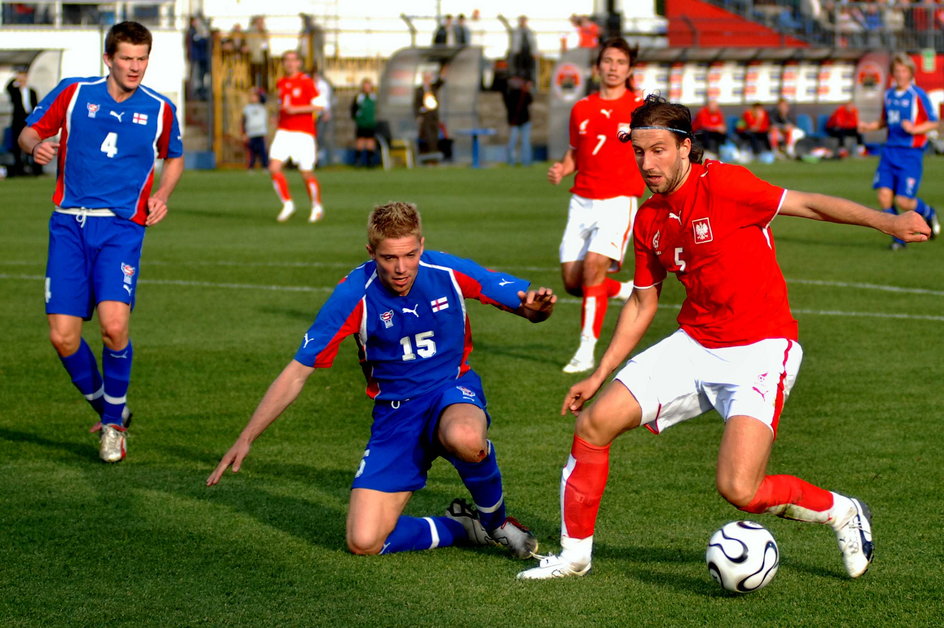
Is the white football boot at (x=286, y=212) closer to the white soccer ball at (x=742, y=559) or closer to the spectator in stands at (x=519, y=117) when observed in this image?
the spectator in stands at (x=519, y=117)

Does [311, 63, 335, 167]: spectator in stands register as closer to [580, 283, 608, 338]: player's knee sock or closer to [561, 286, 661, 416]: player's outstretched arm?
[580, 283, 608, 338]: player's knee sock

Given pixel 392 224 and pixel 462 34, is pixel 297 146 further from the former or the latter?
pixel 462 34

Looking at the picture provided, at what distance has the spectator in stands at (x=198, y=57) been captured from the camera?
34688mm

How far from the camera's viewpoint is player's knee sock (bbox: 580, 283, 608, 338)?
9.95m

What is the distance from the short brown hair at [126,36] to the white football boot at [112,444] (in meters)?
2.03

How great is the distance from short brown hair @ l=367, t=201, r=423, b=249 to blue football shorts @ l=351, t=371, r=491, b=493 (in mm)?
793

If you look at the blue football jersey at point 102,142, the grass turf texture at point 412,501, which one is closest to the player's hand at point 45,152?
the blue football jersey at point 102,142

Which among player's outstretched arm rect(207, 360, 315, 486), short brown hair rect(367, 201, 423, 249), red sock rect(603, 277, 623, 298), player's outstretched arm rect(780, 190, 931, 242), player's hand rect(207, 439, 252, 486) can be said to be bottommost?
red sock rect(603, 277, 623, 298)

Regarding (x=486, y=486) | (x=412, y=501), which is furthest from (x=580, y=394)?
(x=412, y=501)

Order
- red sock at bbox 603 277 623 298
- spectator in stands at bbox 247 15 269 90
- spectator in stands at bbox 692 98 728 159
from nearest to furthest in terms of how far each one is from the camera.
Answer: red sock at bbox 603 277 623 298 < spectator in stands at bbox 692 98 728 159 < spectator in stands at bbox 247 15 269 90

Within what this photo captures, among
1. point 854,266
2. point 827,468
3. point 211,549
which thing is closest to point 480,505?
point 211,549

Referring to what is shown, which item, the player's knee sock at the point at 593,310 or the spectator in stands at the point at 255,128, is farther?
the spectator in stands at the point at 255,128

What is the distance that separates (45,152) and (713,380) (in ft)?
13.0

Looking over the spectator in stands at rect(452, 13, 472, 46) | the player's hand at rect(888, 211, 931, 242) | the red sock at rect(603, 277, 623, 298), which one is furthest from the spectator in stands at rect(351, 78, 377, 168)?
the player's hand at rect(888, 211, 931, 242)
